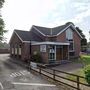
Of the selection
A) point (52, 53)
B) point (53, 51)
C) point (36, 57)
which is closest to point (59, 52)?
point (53, 51)

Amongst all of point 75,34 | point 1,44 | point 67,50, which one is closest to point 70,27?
point 75,34

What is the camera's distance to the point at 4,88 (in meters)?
13.1

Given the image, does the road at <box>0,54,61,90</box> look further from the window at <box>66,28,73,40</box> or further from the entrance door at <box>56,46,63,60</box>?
the window at <box>66,28,73,40</box>

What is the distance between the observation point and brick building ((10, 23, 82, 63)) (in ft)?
94.2

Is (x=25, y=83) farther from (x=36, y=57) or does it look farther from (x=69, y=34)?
(x=69, y=34)

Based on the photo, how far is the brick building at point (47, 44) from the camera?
28.7 metres

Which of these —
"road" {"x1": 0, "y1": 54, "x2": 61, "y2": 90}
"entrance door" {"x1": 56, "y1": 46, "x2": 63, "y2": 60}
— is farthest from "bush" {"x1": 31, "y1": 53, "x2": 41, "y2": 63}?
"road" {"x1": 0, "y1": 54, "x2": 61, "y2": 90}

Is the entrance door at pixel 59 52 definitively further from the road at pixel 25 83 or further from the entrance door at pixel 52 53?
the road at pixel 25 83

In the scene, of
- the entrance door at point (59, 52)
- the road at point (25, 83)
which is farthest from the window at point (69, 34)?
the road at point (25, 83)

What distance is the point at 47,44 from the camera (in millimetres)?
27797

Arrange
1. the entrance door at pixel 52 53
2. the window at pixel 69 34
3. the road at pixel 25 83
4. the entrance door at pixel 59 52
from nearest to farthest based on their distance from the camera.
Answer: the road at pixel 25 83
the entrance door at pixel 52 53
the entrance door at pixel 59 52
the window at pixel 69 34

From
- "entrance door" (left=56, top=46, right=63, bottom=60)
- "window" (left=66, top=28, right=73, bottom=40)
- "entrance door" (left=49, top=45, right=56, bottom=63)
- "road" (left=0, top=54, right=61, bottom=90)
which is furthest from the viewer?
"window" (left=66, top=28, right=73, bottom=40)

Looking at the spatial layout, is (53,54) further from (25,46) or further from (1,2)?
(1,2)

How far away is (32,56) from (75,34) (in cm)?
1072
